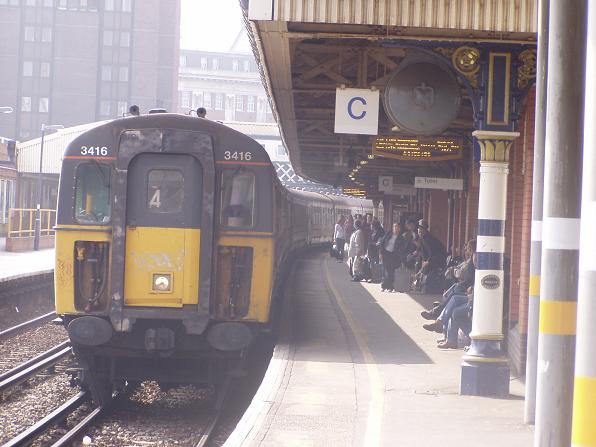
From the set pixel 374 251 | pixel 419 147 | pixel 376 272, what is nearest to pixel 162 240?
pixel 419 147

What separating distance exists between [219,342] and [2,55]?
232 ft

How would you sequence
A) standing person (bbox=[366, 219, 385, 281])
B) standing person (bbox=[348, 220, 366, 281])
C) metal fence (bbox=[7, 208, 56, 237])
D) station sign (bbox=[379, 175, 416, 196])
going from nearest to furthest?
standing person (bbox=[348, 220, 366, 281]) → station sign (bbox=[379, 175, 416, 196]) → standing person (bbox=[366, 219, 385, 281]) → metal fence (bbox=[7, 208, 56, 237])

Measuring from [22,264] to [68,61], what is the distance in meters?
50.9

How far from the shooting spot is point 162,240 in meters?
10.5

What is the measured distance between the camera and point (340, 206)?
4719 centimetres

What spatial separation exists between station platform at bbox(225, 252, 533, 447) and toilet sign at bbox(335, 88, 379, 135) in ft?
8.25

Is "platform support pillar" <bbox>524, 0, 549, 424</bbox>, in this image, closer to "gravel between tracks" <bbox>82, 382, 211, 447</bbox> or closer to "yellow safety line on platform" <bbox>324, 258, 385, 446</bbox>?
"yellow safety line on platform" <bbox>324, 258, 385, 446</bbox>

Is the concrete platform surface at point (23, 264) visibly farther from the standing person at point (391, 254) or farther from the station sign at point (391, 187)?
the station sign at point (391, 187)

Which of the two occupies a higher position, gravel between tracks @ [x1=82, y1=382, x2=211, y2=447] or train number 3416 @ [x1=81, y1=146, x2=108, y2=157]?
train number 3416 @ [x1=81, y1=146, x2=108, y2=157]

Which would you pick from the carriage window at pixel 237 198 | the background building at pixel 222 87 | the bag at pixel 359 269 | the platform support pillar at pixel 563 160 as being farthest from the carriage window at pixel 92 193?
the background building at pixel 222 87

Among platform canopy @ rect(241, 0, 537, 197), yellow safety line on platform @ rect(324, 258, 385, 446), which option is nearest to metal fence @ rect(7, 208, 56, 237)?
yellow safety line on platform @ rect(324, 258, 385, 446)

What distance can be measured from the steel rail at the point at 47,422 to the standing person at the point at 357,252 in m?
12.1

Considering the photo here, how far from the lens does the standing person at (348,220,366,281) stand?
910 inches

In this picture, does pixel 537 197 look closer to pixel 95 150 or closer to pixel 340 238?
pixel 95 150
